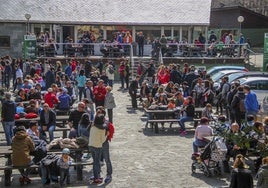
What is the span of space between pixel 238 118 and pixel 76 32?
22398 millimetres

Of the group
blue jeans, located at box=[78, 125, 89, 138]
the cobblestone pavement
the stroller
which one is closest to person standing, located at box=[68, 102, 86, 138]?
blue jeans, located at box=[78, 125, 89, 138]

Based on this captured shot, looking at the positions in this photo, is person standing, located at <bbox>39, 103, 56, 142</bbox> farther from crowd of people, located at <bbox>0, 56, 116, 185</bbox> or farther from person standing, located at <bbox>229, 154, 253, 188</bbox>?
person standing, located at <bbox>229, 154, 253, 188</bbox>

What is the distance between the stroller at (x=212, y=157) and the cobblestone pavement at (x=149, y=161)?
18 cm

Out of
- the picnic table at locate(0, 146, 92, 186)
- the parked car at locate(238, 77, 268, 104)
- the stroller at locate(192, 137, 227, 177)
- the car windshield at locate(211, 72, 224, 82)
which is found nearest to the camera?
the picnic table at locate(0, 146, 92, 186)

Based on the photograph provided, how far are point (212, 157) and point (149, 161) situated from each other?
84.0 inches

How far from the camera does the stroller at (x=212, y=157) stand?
1368 cm

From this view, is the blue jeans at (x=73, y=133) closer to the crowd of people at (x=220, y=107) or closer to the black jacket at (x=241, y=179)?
the crowd of people at (x=220, y=107)

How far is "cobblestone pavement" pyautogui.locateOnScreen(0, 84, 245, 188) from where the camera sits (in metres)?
13.3

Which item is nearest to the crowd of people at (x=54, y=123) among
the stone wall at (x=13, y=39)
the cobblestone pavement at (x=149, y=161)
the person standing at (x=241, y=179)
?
the cobblestone pavement at (x=149, y=161)

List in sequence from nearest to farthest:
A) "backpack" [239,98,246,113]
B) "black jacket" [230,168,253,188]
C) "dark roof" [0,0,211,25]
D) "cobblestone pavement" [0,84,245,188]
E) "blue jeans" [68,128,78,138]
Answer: "black jacket" [230,168,253,188], "cobblestone pavement" [0,84,245,188], "blue jeans" [68,128,78,138], "backpack" [239,98,246,113], "dark roof" [0,0,211,25]

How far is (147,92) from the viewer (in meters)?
23.9

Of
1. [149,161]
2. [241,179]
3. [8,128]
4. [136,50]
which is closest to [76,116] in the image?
[8,128]

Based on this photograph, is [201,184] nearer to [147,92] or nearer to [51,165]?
[51,165]

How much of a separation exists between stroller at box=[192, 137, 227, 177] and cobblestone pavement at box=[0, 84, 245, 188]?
18cm
